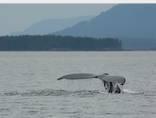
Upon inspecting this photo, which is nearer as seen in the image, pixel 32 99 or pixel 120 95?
pixel 32 99

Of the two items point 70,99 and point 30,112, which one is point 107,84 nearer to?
point 70,99

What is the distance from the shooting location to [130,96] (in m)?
21.0

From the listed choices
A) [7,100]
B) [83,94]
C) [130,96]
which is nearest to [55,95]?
[83,94]

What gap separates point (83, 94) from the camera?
2172 cm

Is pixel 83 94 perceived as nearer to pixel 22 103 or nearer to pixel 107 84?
pixel 107 84

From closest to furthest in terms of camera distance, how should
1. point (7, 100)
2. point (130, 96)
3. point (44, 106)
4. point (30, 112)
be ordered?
point (30, 112) < point (44, 106) < point (7, 100) < point (130, 96)

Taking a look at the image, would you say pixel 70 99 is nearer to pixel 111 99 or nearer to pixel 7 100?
pixel 111 99

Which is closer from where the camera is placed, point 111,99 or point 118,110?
point 118,110

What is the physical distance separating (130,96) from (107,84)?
1843 mm

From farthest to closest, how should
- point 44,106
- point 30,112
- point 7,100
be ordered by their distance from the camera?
point 7,100, point 44,106, point 30,112

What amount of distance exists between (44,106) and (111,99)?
420 centimetres

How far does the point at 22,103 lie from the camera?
60.6ft

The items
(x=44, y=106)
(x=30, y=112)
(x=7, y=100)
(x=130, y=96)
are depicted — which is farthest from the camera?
(x=130, y=96)

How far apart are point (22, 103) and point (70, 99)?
2943 mm
